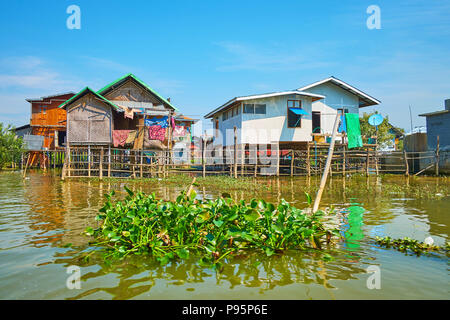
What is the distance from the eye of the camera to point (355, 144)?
18391 millimetres

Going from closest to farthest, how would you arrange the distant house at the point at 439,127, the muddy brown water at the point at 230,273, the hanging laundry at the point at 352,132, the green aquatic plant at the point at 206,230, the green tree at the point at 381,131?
the muddy brown water at the point at 230,273, the green aquatic plant at the point at 206,230, the hanging laundry at the point at 352,132, the distant house at the point at 439,127, the green tree at the point at 381,131

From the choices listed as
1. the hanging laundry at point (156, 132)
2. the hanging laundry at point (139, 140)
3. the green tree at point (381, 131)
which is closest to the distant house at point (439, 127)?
the green tree at point (381, 131)

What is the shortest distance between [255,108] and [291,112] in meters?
2.55

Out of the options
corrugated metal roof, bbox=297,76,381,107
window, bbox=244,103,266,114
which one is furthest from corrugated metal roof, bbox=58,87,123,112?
corrugated metal roof, bbox=297,76,381,107

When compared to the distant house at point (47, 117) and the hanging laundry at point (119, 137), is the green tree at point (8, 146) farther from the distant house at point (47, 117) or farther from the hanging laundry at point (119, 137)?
the hanging laundry at point (119, 137)

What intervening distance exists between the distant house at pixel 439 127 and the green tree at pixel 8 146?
3131 cm

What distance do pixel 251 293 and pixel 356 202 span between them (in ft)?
22.6

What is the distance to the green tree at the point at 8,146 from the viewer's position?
2445cm

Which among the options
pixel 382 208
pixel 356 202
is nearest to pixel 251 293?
pixel 382 208

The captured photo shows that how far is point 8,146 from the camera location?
81.6ft

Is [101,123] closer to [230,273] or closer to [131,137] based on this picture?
[131,137]

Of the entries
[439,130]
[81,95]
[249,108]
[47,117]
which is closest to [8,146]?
[47,117]

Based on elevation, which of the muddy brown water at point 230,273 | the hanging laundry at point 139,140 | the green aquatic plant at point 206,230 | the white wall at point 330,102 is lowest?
the muddy brown water at point 230,273

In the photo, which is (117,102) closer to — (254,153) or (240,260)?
(254,153)
